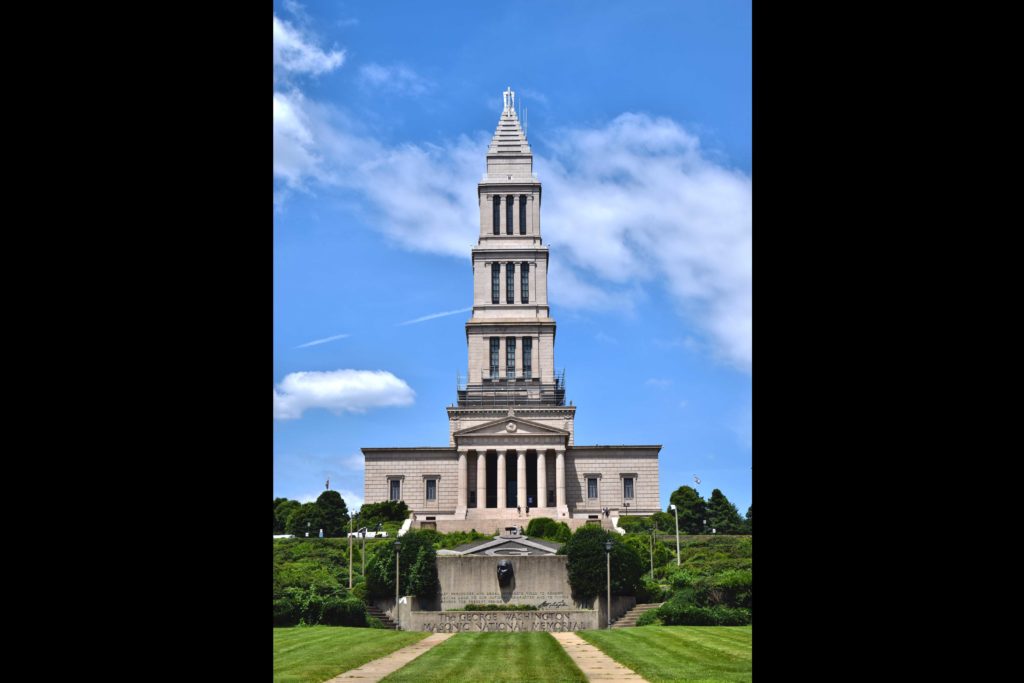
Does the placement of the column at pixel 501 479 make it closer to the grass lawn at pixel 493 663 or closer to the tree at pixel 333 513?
the tree at pixel 333 513

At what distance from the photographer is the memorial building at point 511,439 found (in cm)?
8800

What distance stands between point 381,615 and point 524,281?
55166mm

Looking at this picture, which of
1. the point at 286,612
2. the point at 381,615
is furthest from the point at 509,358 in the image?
the point at 286,612

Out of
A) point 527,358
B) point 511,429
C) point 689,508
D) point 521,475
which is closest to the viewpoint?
point 689,508

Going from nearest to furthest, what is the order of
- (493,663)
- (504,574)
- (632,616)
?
(493,663)
(632,616)
(504,574)

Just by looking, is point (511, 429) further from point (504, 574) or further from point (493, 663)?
point (493, 663)

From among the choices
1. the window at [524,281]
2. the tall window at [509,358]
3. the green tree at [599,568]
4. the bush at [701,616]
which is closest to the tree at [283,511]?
the tall window at [509,358]

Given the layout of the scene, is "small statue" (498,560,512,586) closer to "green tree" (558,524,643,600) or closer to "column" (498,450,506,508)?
"green tree" (558,524,643,600)

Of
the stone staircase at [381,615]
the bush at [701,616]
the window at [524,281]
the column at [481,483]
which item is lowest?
the stone staircase at [381,615]

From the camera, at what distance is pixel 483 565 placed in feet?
164

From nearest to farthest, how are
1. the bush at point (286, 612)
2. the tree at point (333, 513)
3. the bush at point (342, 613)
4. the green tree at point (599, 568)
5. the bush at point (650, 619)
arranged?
the bush at point (650, 619), the bush at point (286, 612), the bush at point (342, 613), the green tree at point (599, 568), the tree at point (333, 513)

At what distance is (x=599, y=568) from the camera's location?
153ft

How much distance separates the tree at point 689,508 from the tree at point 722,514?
0.70 metres
